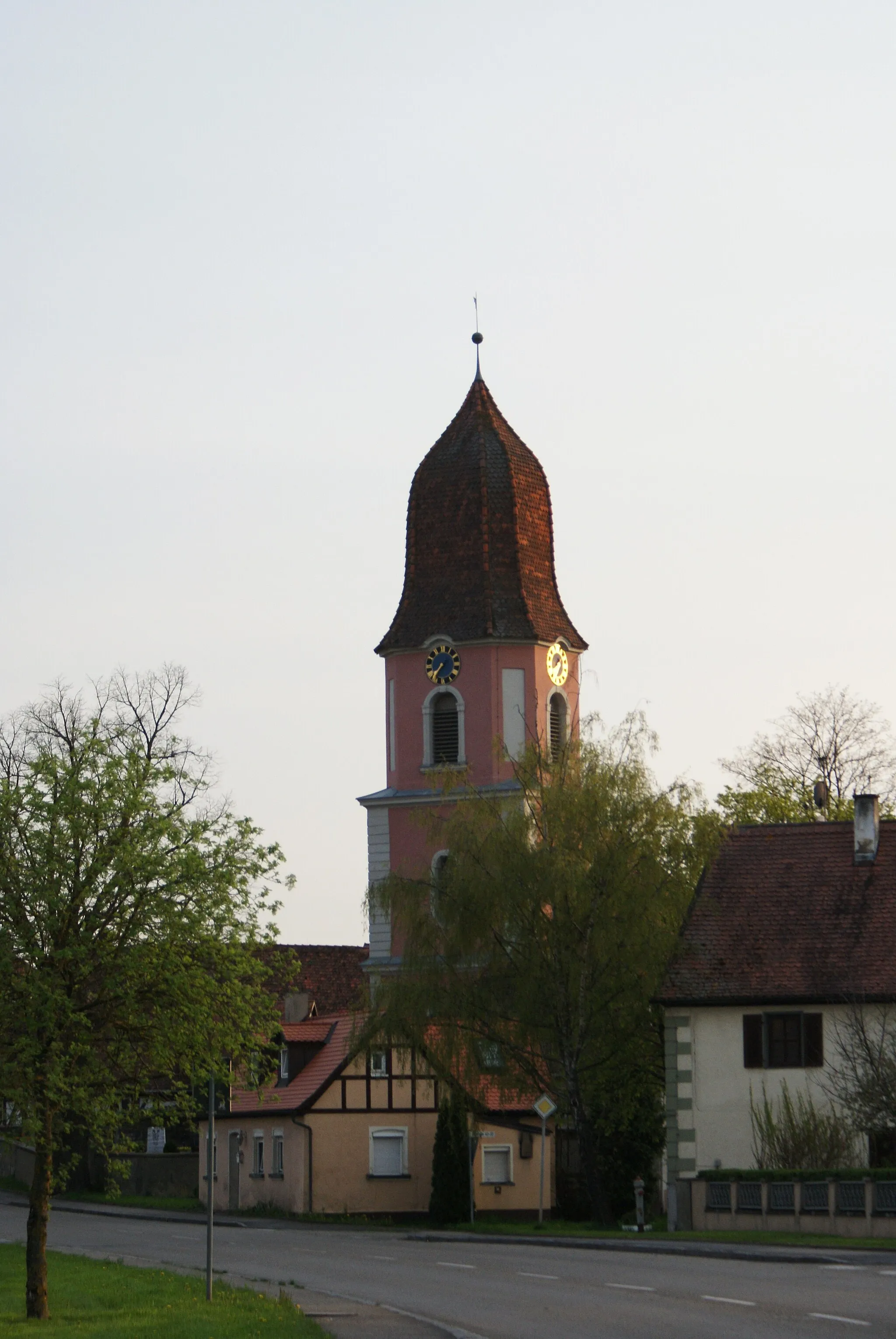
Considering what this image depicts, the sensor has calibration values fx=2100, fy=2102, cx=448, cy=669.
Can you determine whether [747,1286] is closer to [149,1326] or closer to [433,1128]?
[149,1326]

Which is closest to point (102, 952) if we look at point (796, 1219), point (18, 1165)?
point (796, 1219)

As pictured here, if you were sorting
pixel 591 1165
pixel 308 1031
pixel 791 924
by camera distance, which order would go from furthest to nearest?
1. pixel 308 1031
2. pixel 591 1165
3. pixel 791 924

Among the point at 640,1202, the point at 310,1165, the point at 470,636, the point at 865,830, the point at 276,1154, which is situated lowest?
the point at 640,1202

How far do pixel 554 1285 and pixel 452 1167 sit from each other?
20.4 m

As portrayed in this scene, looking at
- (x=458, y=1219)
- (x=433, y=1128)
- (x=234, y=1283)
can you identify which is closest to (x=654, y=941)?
(x=458, y=1219)

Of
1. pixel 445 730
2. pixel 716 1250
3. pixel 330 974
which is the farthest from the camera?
pixel 330 974

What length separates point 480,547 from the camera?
2373 inches

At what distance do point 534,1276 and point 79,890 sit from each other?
292 inches

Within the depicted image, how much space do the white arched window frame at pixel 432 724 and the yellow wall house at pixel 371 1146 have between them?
30.9 ft

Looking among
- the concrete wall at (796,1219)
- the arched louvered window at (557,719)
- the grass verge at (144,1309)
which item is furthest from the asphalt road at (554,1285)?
the arched louvered window at (557,719)

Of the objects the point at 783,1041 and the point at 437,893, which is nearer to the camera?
the point at 783,1041

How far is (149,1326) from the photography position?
808 inches

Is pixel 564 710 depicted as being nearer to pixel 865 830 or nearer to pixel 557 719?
pixel 557 719

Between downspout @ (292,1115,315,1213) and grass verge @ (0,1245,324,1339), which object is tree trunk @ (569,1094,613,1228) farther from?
grass verge @ (0,1245,324,1339)
